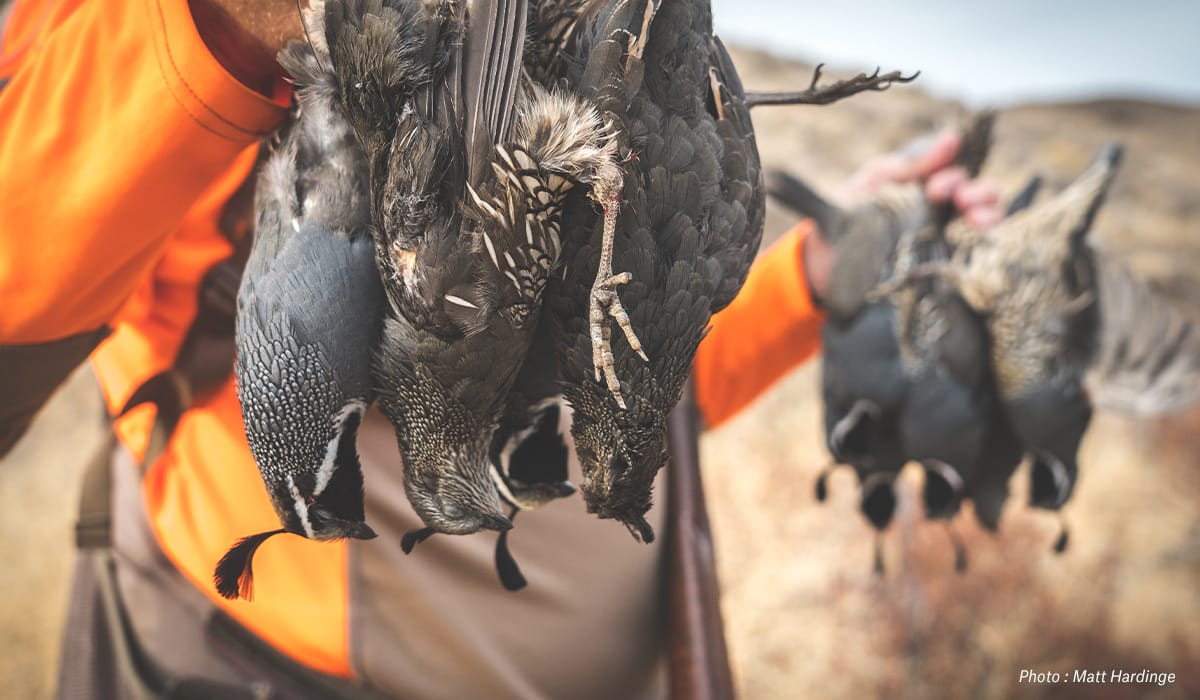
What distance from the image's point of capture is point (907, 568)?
4.17m

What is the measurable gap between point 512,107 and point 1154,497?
472 cm

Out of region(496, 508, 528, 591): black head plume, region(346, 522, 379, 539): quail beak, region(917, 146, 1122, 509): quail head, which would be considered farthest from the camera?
region(917, 146, 1122, 509): quail head

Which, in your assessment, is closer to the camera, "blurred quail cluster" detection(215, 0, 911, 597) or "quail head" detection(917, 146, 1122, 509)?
"blurred quail cluster" detection(215, 0, 911, 597)

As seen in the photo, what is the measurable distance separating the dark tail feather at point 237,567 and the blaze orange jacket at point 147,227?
0.07 metres

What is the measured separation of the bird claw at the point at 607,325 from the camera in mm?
795

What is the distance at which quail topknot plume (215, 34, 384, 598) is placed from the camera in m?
0.85

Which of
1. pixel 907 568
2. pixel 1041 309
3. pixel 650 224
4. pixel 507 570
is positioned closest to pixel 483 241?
pixel 650 224

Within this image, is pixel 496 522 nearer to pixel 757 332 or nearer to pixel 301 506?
pixel 301 506

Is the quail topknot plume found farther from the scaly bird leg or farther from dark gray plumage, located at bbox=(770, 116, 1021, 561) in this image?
dark gray plumage, located at bbox=(770, 116, 1021, 561)

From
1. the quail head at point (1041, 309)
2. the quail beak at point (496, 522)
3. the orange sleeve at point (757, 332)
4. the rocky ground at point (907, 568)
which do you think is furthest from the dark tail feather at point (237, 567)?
the rocky ground at point (907, 568)

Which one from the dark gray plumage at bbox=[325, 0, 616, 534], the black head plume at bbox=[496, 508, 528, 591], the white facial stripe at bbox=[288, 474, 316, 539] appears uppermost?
the dark gray plumage at bbox=[325, 0, 616, 534]

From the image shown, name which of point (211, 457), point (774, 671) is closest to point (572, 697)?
point (211, 457)

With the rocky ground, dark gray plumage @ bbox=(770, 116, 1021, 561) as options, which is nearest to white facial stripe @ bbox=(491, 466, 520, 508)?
dark gray plumage @ bbox=(770, 116, 1021, 561)

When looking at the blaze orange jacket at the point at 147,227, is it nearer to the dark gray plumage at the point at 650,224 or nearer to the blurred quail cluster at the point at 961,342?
the dark gray plumage at the point at 650,224
